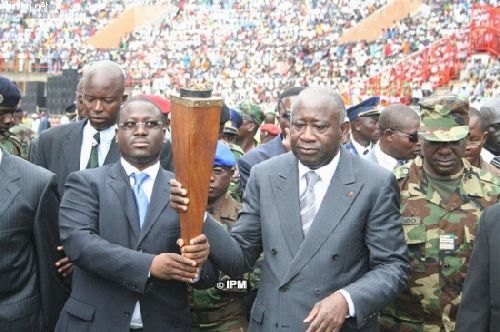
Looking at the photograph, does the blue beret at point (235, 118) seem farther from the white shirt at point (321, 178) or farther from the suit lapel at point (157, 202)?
the white shirt at point (321, 178)

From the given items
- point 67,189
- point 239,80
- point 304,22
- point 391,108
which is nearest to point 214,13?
point 304,22

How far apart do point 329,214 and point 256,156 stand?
244cm

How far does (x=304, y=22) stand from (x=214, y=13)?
5346mm

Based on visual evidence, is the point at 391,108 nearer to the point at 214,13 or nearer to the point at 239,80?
the point at 239,80

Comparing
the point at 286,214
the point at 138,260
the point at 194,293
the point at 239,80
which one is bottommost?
→ the point at 239,80

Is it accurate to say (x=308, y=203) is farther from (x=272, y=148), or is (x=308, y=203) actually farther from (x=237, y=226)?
(x=272, y=148)

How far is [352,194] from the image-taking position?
382 cm

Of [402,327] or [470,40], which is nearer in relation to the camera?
[402,327]

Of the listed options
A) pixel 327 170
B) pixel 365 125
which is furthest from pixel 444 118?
pixel 365 125

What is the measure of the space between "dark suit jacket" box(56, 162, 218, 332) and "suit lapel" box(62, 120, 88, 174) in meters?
0.94

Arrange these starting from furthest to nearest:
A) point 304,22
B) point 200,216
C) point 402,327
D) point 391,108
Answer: point 304,22, point 391,108, point 402,327, point 200,216

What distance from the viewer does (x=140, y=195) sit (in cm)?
418

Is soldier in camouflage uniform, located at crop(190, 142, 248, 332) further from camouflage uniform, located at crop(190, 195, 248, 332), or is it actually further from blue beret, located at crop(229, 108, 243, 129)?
blue beret, located at crop(229, 108, 243, 129)

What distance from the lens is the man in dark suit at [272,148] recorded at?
5.95 metres
